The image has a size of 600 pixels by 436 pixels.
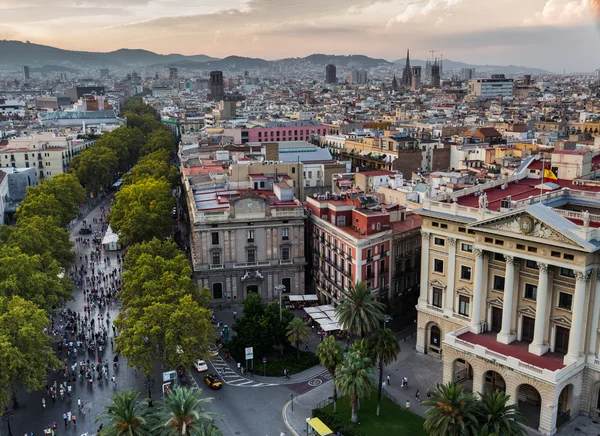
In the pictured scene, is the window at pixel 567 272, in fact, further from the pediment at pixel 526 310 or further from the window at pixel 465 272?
the window at pixel 465 272

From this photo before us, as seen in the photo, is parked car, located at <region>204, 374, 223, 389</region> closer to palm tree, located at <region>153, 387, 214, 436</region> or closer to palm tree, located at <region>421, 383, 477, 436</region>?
palm tree, located at <region>153, 387, 214, 436</region>

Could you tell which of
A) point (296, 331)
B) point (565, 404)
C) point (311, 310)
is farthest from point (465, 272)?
point (311, 310)

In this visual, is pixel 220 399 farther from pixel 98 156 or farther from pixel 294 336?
pixel 98 156

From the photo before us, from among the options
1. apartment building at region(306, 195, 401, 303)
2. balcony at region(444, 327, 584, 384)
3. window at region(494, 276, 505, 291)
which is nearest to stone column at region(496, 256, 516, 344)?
balcony at region(444, 327, 584, 384)

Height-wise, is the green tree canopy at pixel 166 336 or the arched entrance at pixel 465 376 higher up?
the green tree canopy at pixel 166 336

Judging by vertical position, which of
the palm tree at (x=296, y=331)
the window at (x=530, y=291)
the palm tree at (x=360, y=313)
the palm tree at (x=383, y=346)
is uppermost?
the window at (x=530, y=291)

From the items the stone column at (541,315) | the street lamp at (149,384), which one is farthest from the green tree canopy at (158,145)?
the stone column at (541,315)
